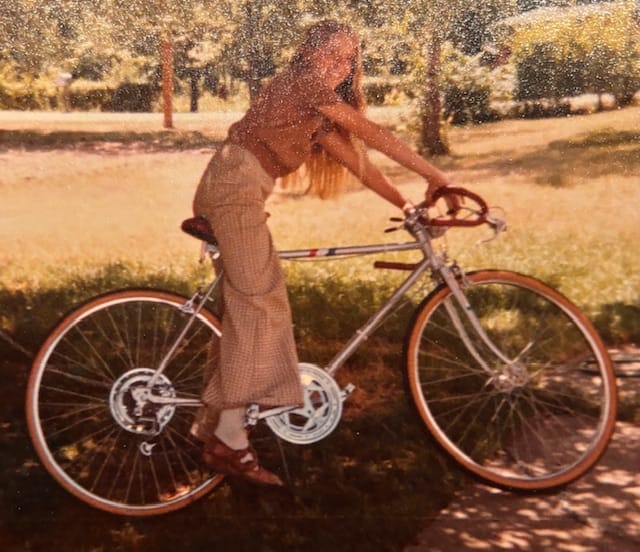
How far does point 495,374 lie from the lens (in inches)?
175

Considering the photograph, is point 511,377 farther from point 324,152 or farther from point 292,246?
point 324,152

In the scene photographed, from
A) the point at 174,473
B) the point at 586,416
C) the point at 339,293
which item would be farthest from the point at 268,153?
the point at 586,416

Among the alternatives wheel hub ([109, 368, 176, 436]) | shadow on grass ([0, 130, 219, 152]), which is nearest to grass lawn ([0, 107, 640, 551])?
shadow on grass ([0, 130, 219, 152])

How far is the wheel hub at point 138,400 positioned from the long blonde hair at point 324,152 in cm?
94

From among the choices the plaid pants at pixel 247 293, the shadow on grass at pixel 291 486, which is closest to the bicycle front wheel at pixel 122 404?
the shadow on grass at pixel 291 486

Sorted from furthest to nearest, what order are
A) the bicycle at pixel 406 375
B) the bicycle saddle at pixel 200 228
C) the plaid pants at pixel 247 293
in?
1. the bicycle at pixel 406 375
2. the bicycle saddle at pixel 200 228
3. the plaid pants at pixel 247 293

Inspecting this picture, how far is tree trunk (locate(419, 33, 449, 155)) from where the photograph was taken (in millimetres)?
4371

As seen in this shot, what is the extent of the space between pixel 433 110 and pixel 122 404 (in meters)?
1.74

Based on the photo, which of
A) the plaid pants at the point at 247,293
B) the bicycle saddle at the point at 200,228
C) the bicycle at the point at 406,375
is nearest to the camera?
the plaid pants at the point at 247,293

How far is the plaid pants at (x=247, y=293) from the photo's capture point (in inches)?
162

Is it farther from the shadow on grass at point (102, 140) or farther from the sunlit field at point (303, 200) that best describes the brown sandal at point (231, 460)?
the shadow on grass at point (102, 140)

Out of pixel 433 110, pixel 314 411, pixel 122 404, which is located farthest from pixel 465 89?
pixel 122 404

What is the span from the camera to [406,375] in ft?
14.5

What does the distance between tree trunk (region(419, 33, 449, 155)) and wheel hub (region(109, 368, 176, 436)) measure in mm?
1435
